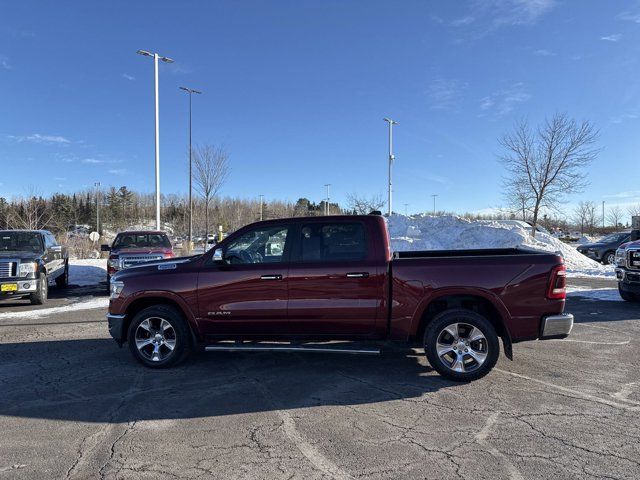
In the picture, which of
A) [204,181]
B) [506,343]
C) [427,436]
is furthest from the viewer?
[204,181]

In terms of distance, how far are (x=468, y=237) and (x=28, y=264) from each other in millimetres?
22375

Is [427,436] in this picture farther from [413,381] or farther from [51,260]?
[51,260]

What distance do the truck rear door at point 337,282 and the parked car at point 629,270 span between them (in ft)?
27.1

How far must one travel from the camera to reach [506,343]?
17.2 ft

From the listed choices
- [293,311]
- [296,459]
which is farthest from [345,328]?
[296,459]

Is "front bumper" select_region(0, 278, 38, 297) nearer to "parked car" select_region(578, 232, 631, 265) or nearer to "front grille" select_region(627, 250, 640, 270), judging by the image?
"front grille" select_region(627, 250, 640, 270)

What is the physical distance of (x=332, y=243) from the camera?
220 inches

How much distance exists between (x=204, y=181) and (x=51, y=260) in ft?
62.8

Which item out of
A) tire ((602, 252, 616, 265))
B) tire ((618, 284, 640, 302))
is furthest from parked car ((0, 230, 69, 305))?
tire ((602, 252, 616, 265))

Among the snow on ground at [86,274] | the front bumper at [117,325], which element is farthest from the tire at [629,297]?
the snow on ground at [86,274]

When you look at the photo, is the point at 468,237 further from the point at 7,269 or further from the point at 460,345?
the point at 7,269

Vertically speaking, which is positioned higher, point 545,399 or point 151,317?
point 151,317

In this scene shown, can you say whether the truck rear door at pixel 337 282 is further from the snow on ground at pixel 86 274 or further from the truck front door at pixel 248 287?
the snow on ground at pixel 86 274

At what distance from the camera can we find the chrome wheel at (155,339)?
578 centimetres
